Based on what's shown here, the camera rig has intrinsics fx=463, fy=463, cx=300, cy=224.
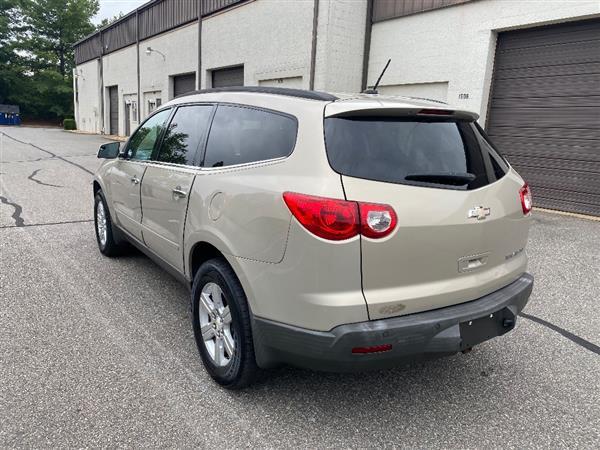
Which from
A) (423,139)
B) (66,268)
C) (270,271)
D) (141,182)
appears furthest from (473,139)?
(66,268)

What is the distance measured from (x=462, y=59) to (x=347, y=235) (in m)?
9.66

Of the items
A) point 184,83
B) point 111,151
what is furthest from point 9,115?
point 111,151

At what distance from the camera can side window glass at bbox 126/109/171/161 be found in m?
4.02

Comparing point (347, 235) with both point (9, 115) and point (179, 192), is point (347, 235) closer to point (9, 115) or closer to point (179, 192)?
point (179, 192)

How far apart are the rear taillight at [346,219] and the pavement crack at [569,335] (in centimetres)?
235

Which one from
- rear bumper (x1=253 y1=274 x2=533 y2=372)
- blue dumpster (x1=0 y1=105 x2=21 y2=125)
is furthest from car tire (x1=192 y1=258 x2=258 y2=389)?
blue dumpster (x1=0 y1=105 x2=21 y2=125)

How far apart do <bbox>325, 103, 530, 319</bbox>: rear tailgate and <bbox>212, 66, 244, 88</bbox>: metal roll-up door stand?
15.2m

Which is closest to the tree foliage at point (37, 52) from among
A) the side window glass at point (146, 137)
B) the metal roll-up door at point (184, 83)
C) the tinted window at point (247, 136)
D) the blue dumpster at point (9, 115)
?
the blue dumpster at point (9, 115)

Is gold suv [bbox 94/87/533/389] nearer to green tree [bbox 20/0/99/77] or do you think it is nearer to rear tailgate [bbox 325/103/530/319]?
rear tailgate [bbox 325/103/530/319]

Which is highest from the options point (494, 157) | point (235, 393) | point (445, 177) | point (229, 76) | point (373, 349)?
point (229, 76)

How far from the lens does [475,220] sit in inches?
95.3

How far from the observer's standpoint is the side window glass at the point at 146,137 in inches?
158

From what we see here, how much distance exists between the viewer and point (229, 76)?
17719 mm

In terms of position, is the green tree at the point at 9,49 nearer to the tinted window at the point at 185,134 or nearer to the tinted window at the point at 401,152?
the tinted window at the point at 185,134
